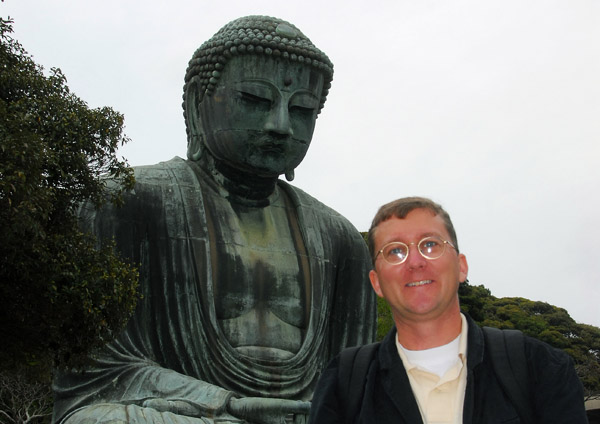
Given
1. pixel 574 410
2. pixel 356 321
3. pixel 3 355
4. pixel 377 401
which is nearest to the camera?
pixel 574 410

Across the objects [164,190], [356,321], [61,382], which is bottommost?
[61,382]

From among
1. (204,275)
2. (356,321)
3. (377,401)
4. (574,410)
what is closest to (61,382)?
(204,275)

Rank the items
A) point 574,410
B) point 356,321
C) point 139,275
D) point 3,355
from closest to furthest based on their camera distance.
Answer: point 574,410 → point 139,275 → point 356,321 → point 3,355

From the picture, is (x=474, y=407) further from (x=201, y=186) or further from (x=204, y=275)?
(x=201, y=186)

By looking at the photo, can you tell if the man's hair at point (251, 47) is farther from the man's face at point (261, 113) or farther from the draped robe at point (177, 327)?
the draped robe at point (177, 327)

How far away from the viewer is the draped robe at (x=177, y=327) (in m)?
6.22

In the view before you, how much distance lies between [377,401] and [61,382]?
411 cm

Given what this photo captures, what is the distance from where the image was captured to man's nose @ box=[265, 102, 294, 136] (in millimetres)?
6871

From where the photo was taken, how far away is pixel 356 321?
25.0 feet

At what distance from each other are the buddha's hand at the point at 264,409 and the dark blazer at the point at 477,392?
3.09m

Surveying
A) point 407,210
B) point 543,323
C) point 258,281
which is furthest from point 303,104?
point 543,323

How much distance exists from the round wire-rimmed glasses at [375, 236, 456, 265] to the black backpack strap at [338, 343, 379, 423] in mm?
329

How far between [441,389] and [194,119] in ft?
16.0

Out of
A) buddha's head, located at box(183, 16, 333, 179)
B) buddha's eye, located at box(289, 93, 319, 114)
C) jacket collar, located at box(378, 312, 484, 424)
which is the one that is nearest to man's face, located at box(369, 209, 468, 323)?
jacket collar, located at box(378, 312, 484, 424)
